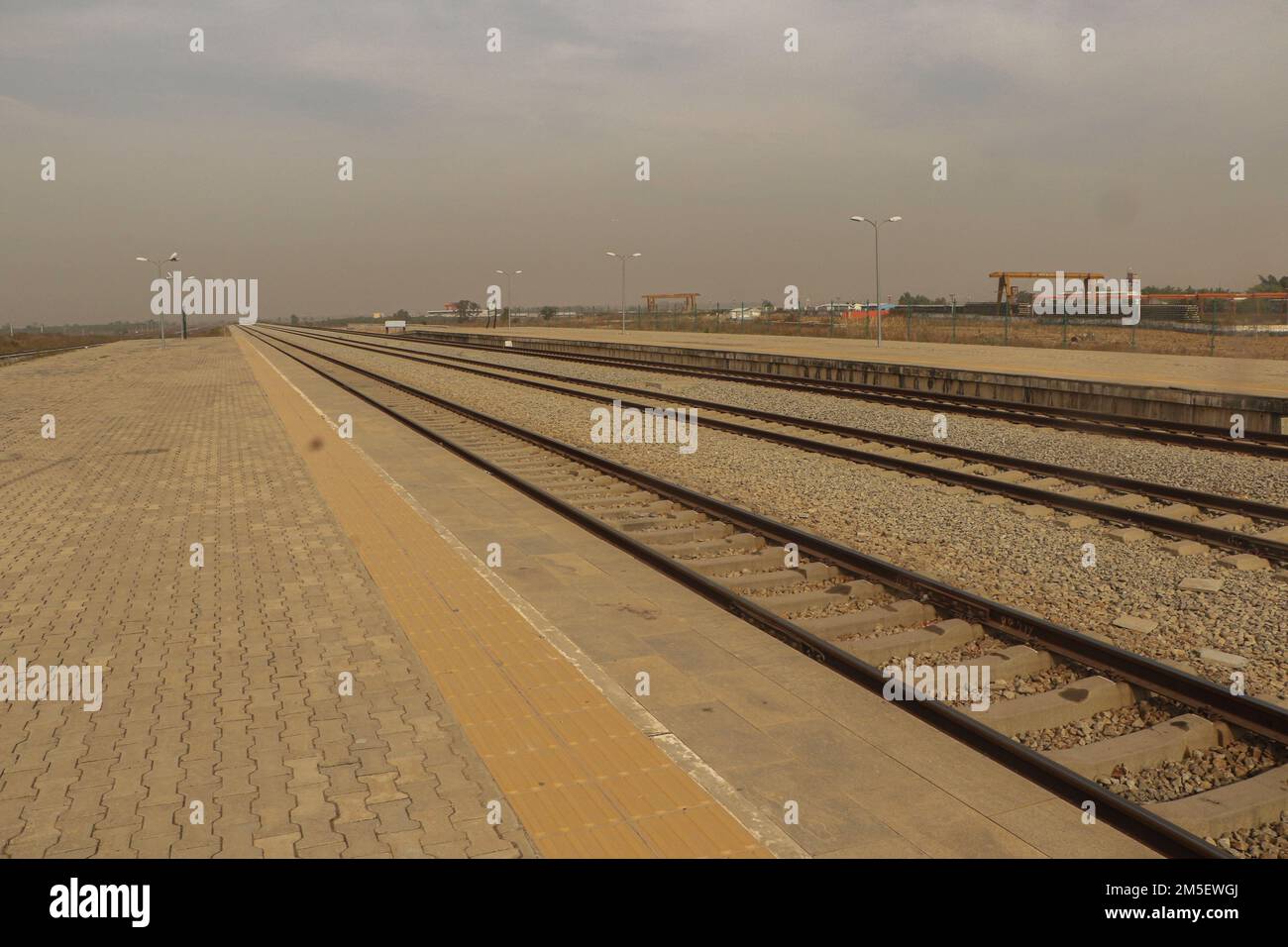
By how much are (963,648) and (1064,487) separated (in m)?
Result: 5.90

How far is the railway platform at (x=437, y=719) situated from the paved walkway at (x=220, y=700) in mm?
19

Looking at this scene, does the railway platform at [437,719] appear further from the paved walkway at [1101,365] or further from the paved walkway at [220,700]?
the paved walkway at [1101,365]

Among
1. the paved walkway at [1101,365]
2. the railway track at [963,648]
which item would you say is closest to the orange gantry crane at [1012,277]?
the paved walkway at [1101,365]

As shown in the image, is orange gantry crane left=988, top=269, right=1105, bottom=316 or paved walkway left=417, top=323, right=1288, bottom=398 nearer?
paved walkway left=417, top=323, right=1288, bottom=398

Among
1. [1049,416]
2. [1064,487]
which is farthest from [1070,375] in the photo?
[1064,487]

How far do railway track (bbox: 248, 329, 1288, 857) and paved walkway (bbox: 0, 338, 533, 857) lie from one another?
7.77 ft

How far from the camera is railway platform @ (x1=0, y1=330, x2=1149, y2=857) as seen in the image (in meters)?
3.86

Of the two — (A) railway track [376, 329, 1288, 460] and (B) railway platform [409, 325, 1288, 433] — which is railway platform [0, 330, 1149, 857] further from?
(B) railway platform [409, 325, 1288, 433]

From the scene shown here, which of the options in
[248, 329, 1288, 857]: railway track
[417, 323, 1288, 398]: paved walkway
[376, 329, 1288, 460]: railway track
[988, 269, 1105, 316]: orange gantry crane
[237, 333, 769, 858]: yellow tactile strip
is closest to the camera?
[237, 333, 769, 858]: yellow tactile strip

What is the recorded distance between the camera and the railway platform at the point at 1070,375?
16.5 meters

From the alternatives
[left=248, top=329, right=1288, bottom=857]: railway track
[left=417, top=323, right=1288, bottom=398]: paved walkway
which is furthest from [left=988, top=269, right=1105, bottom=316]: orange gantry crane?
[left=248, top=329, right=1288, bottom=857]: railway track
